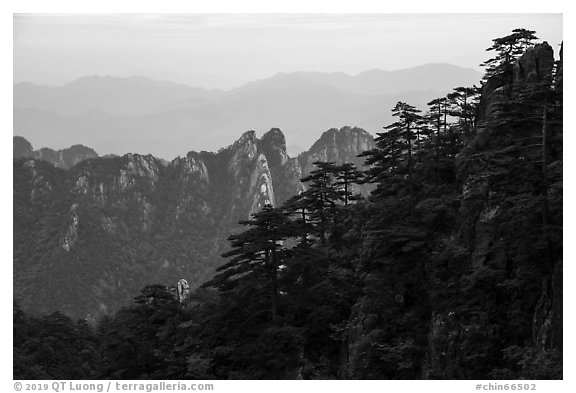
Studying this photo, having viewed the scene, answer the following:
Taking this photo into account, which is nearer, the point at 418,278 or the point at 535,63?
the point at 418,278

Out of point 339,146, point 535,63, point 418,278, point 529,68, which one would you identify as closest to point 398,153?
point 529,68

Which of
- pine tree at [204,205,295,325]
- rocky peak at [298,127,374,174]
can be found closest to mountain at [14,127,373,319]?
rocky peak at [298,127,374,174]

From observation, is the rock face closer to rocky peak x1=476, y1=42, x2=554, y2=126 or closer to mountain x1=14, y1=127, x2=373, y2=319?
rocky peak x1=476, y1=42, x2=554, y2=126

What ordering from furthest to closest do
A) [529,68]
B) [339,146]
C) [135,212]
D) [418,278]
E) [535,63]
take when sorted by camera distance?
[339,146]
[135,212]
[529,68]
[535,63]
[418,278]

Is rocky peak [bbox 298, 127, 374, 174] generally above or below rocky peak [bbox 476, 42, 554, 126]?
above

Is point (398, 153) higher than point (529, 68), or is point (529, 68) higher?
point (529, 68)

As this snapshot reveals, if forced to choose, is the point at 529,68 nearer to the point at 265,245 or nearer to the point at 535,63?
the point at 535,63

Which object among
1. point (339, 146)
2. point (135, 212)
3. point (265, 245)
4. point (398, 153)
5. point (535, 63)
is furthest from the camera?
point (339, 146)
